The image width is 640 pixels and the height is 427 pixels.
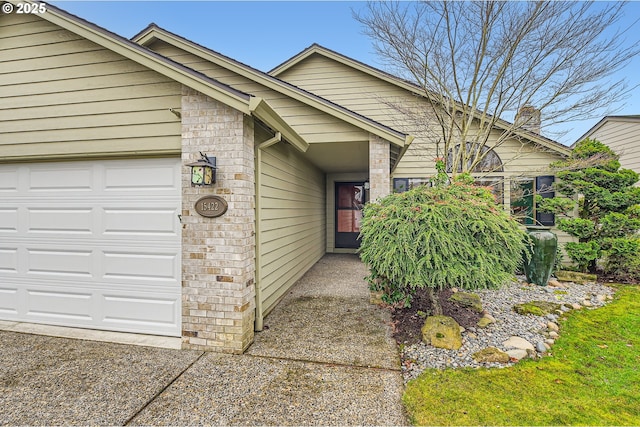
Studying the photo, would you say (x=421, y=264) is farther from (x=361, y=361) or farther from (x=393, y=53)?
(x=393, y=53)

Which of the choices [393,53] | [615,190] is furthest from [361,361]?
[615,190]

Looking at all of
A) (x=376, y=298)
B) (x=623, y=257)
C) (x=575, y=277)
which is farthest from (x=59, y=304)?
(x=623, y=257)

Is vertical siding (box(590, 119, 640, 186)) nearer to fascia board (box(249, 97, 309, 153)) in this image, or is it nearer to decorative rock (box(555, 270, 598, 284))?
decorative rock (box(555, 270, 598, 284))

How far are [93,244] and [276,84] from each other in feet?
12.9

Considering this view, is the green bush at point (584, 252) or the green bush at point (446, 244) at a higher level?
the green bush at point (446, 244)

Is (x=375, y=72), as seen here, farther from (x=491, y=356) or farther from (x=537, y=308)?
(x=491, y=356)

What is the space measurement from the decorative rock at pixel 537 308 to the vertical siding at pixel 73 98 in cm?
526

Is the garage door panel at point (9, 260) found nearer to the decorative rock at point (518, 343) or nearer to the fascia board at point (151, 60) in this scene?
the fascia board at point (151, 60)

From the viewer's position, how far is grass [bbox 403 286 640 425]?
7.41 ft

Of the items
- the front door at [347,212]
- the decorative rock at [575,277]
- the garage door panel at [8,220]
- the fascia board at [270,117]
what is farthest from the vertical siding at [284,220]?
the decorative rock at [575,277]

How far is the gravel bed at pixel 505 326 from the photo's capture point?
306 centimetres

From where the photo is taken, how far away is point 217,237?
3.29 metres

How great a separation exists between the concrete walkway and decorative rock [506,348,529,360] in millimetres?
1226

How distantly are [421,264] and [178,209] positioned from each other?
2951mm
